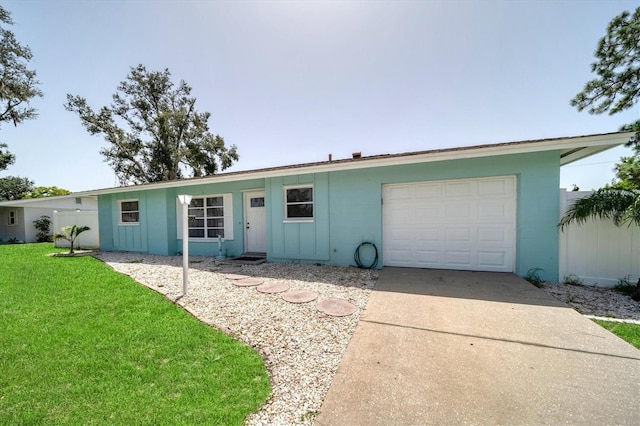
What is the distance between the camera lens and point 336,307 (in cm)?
411

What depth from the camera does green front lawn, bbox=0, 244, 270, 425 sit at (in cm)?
191

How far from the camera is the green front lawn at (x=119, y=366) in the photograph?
1.91m

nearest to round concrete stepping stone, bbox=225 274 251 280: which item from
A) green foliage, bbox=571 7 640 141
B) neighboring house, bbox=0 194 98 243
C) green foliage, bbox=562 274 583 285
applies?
green foliage, bbox=562 274 583 285

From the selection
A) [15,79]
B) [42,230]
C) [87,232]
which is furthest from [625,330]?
[15,79]

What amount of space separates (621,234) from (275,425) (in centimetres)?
716

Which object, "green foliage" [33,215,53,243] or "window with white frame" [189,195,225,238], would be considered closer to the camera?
"window with white frame" [189,195,225,238]

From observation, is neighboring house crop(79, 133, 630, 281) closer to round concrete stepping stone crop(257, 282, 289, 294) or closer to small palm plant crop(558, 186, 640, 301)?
small palm plant crop(558, 186, 640, 301)

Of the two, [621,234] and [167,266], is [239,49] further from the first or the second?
[621,234]

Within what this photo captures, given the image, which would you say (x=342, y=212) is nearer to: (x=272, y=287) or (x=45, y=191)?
(x=272, y=287)

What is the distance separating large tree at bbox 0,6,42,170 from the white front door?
69.2ft

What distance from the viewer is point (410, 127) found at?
9.63 m

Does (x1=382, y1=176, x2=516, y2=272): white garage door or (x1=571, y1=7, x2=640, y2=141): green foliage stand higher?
(x1=571, y1=7, x2=640, y2=141): green foliage

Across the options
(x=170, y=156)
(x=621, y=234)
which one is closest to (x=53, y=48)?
(x=170, y=156)

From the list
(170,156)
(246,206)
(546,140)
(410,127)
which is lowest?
(246,206)
